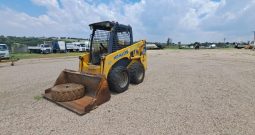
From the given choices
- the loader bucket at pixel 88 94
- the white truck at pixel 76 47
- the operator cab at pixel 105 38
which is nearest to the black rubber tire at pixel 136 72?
the operator cab at pixel 105 38

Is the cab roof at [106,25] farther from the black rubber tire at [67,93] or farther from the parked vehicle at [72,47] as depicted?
the parked vehicle at [72,47]

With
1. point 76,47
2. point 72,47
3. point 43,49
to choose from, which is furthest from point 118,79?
point 76,47

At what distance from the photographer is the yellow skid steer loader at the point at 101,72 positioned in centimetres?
471

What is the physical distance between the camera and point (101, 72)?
214 inches

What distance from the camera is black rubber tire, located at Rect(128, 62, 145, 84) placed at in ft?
21.9

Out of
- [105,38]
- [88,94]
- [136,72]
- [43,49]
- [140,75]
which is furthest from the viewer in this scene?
[43,49]

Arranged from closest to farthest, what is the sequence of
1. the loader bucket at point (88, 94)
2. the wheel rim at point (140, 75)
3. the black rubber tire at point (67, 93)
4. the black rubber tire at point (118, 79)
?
the loader bucket at point (88, 94) < the black rubber tire at point (67, 93) < the black rubber tire at point (118, 79) < the wheel rim at point (140, 75)

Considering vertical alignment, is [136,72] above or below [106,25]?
below

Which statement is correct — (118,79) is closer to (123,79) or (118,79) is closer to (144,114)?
(123,79)

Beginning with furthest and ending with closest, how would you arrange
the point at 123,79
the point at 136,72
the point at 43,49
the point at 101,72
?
the point at 43,49 < the point at 136,72 < the point at 123,79 < the point at 101,72

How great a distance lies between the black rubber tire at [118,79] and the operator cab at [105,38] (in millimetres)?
775

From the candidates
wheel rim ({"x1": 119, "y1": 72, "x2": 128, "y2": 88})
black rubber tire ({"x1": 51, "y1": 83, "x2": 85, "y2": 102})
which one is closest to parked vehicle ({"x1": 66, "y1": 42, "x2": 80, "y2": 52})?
wheel rim ({"x1": 119, "y1": 72, "x2": 128, "y2": 88})

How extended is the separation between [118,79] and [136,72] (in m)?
1.39

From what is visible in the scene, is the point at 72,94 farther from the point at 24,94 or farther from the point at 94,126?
the point at 24,94
